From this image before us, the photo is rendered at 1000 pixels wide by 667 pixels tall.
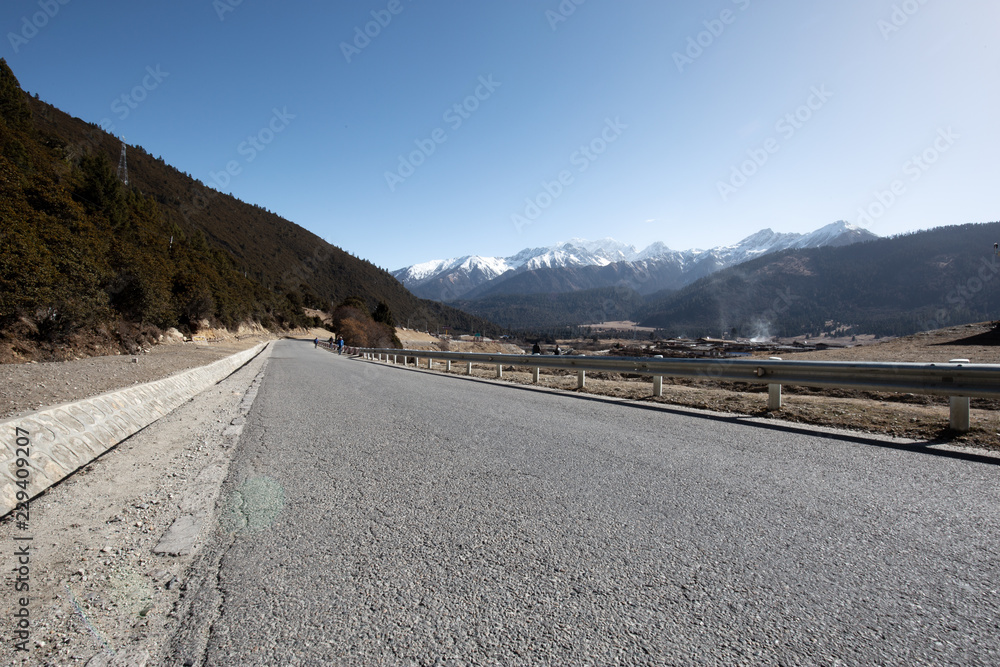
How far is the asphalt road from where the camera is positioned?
1.70 metres

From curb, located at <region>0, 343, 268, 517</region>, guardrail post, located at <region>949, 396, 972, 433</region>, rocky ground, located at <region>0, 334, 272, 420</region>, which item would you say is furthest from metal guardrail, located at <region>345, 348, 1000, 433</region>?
rocky ground, located at <region>0, 334, 272, 420</region>

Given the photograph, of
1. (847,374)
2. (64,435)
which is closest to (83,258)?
(64,435)

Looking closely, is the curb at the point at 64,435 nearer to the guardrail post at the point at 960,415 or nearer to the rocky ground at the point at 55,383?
the rocky ground at the point at 55,383

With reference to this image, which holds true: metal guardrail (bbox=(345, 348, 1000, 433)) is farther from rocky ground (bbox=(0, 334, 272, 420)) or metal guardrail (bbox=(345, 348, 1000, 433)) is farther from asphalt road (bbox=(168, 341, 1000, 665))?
rocky ground (bbox=(0, 334, 272, 420))

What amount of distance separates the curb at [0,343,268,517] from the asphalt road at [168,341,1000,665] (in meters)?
1.23

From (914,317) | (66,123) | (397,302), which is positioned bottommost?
(914,317)

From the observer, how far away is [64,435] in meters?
3.90

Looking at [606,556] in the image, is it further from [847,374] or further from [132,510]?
[847,374]

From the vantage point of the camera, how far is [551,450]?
4.62 meters

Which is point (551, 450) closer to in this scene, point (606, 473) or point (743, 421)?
point (606, 473)

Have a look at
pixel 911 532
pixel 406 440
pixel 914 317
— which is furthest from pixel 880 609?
pixel 914 317

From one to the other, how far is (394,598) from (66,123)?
16631cm

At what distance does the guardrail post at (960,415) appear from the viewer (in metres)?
5.12

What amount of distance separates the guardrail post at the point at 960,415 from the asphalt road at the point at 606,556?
1143 millimetres
